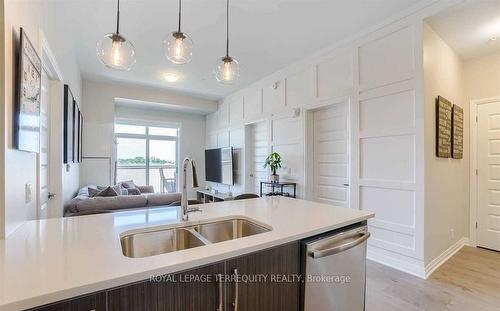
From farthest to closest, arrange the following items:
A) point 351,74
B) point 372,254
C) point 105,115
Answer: point 105,115
point 351,74
point 372,254

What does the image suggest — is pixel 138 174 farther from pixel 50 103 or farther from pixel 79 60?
pixel 50 103

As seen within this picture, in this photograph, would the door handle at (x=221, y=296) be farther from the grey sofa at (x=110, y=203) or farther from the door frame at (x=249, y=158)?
the door frame at (x=249, y=158)

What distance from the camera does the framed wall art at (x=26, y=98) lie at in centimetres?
128

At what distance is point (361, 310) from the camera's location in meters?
1.63

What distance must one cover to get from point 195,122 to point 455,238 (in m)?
6.29

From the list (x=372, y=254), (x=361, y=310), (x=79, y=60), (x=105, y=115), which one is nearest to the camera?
(x=361, y=310)

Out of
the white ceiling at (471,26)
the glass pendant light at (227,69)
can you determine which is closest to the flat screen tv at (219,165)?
the glass pendant light at (227,69)

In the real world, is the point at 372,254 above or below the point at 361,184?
below

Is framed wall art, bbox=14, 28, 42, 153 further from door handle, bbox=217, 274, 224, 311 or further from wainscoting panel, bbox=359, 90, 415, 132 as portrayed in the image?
wainscoting panel, bbox=359, 90, 415, 132

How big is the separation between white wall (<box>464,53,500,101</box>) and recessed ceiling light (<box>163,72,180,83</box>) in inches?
191

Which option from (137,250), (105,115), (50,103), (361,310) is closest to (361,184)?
(361,310)

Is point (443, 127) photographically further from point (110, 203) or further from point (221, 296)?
point (110, 203)

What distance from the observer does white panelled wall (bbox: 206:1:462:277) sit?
105 inches

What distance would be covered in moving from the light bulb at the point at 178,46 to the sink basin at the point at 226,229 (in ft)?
4.39
